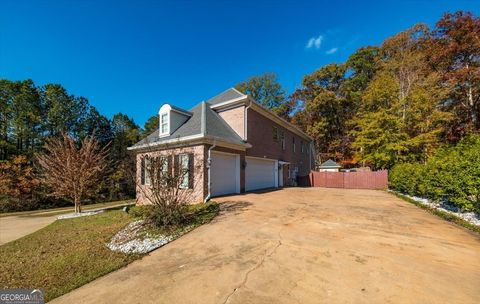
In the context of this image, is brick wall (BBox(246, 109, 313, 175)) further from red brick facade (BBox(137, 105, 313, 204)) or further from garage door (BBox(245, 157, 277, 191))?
garage door (BBox(245, 157, 277, 191))

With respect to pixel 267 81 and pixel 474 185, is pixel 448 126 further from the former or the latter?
pixel 267 81

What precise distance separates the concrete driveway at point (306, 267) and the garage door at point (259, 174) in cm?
753

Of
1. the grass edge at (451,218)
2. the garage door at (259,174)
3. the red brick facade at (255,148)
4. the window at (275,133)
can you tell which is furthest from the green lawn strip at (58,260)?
the window at (275,133)

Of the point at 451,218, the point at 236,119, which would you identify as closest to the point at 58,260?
the point at 236,119

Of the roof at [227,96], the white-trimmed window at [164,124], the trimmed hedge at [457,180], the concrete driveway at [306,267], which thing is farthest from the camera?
the roof at [227,96]

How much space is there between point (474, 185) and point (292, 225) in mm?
5002

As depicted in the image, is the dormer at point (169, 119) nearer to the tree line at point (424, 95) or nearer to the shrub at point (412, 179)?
the shrub at point (412, 179)

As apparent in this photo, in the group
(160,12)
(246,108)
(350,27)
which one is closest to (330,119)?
(350,27)

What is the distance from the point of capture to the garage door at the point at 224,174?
425 inches

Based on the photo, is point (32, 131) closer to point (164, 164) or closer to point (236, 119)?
point (236, 119)

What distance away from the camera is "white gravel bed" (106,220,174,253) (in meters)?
4.99

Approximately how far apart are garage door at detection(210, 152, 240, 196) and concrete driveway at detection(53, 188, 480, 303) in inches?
192

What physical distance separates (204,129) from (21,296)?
8.00 meters

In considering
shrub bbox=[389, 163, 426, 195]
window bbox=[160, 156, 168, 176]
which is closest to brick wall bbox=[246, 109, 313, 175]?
window bbox=[160, 156, 168, 176]
